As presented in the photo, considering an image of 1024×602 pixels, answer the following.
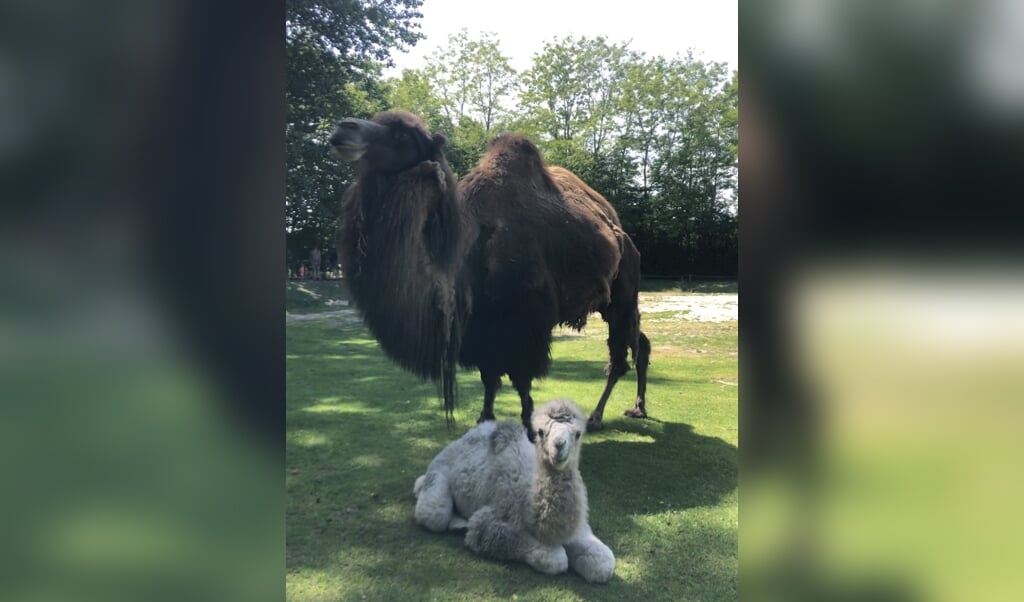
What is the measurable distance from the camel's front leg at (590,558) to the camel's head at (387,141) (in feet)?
6.11

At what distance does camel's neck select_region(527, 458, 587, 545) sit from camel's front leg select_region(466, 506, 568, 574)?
0.04 metres

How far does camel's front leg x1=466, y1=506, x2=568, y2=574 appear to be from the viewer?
2.25 meters

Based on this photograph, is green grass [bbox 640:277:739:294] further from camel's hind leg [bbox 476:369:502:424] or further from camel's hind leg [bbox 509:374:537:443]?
camel's hind leg [bbox 476:369:502:424]

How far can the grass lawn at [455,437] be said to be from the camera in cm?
230

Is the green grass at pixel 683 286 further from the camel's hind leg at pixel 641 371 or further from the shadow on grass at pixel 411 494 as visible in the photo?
the shadow on grass at pixel 411 494

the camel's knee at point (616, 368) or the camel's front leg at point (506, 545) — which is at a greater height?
Result: the camel's knee at point (616, 368)

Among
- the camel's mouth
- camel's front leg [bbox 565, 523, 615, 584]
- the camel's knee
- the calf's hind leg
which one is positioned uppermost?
the camel's mouth

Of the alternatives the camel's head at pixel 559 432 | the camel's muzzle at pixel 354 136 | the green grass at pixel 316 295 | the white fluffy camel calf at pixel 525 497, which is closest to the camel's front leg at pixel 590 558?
the white fluffy camel calf at pixel 525 497

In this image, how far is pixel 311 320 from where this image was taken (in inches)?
102

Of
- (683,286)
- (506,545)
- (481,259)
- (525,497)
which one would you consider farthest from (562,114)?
(506,545)

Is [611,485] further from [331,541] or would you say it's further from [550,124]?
[550,124]

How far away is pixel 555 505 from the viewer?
2285 millimetres

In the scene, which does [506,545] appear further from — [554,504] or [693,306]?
[693,306]

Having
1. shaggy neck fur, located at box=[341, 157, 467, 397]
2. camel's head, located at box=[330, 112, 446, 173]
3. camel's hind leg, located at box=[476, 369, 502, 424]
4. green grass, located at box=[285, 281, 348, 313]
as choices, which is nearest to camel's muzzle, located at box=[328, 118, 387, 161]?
camel's head, located at box=[330, 112, 446, 173]
